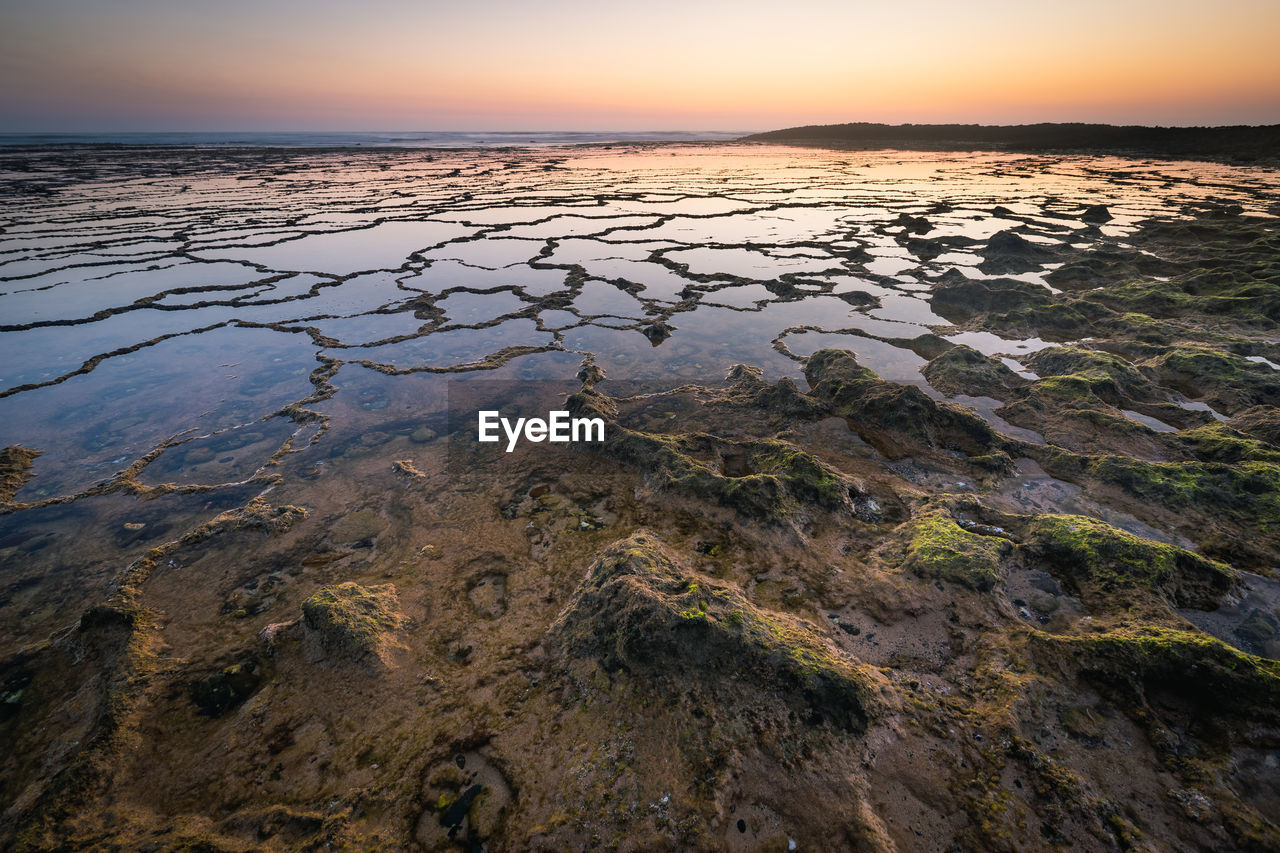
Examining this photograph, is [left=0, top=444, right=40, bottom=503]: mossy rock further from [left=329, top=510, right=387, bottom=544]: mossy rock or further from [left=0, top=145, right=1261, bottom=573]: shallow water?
[left=329, top=510, right=387, bottom=544]: mossy rock

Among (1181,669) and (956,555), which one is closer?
(1181,669)

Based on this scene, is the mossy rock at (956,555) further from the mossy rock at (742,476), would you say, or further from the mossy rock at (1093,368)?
the mossy rock at (1093,368)

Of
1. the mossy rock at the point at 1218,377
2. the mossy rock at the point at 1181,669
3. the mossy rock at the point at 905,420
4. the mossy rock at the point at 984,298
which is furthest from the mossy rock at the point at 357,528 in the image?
the mossy rock at the point at 984,298

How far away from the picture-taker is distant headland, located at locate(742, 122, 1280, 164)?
56219mm

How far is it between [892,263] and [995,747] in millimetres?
14510

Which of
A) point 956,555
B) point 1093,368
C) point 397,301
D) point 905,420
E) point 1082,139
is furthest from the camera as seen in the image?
point 1082,139

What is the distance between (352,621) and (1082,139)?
4638 inches

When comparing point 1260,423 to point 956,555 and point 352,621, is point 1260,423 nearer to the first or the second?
point 956,555

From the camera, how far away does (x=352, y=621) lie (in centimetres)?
344

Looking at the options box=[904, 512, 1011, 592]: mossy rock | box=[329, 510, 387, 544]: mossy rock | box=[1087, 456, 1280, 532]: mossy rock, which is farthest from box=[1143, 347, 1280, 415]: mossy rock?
box=[329, 510, 387, 544]: mossy rock

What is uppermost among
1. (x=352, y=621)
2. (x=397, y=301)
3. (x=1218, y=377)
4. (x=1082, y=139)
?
(x=1082, y=139)

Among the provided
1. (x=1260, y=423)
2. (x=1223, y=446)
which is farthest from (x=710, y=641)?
(x=1260, y=423)

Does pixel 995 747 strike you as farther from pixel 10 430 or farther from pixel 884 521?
pixel 10 430

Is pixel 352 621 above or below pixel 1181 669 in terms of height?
below
